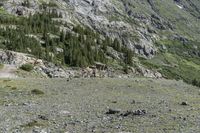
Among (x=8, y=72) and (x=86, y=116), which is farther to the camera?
(x=8, y=72)

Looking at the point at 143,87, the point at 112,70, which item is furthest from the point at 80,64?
the point at 143,87

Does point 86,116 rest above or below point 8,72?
above

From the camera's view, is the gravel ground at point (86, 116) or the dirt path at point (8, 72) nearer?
the gravel ground at point (86, 116)

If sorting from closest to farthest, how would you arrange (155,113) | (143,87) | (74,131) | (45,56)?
(74,131) → (155,113) → (143,87) → (45,56)

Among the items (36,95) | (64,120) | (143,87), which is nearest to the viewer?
(64,120)

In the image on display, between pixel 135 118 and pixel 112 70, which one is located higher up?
pixel 135 118

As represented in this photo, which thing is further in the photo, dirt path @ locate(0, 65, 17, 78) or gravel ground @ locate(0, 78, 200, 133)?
dirt path @ locate(0, 65, 17, 78)

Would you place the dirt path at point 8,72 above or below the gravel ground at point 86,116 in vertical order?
below

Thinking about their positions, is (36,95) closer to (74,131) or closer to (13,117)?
(13,117)

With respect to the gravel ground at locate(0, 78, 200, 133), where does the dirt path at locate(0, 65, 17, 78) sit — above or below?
below

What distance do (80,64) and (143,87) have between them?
4106 inches

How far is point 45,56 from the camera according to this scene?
163 metres

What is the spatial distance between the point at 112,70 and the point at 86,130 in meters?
135

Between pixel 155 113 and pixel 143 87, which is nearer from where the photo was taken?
pixel 155 113
